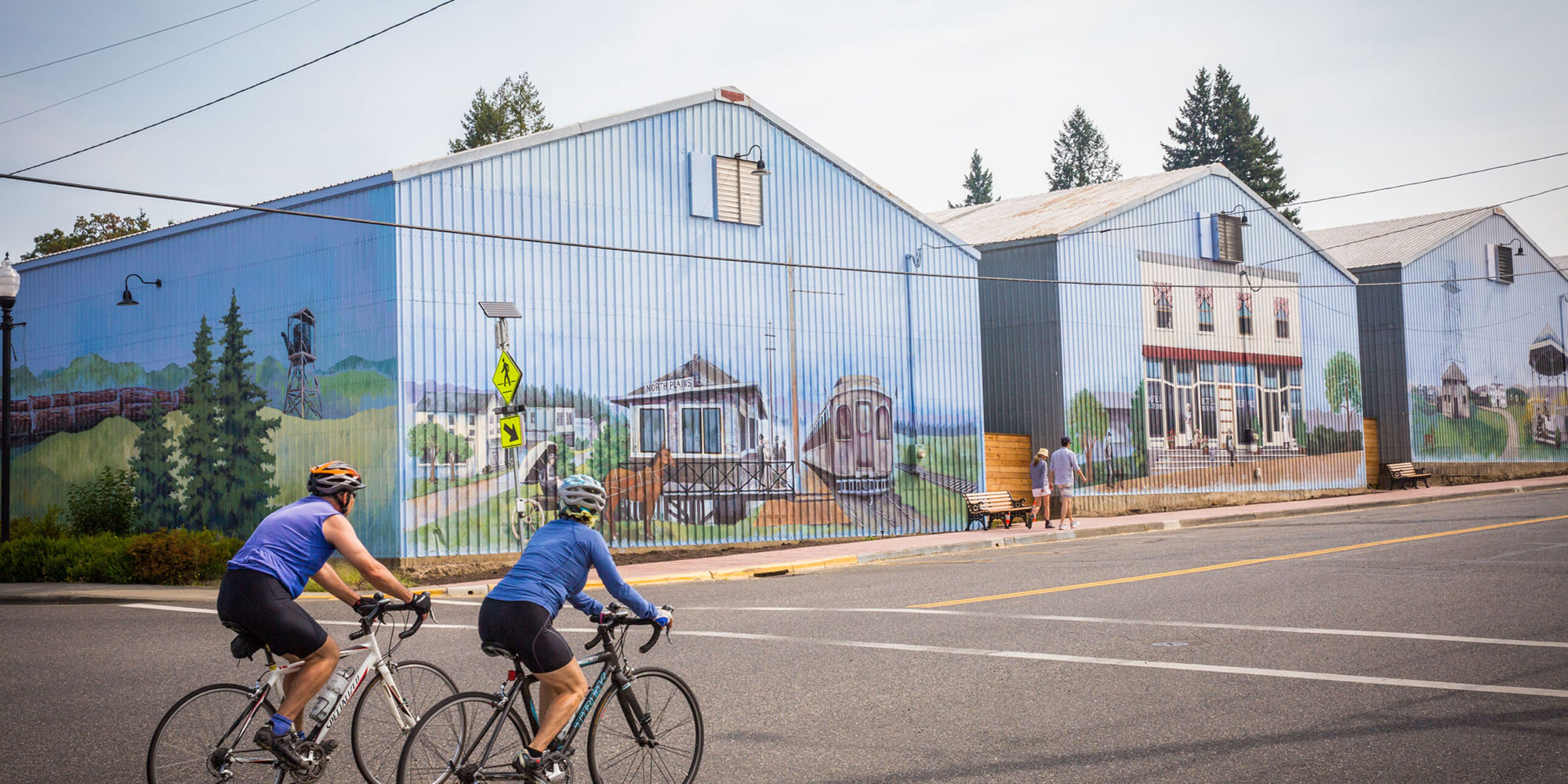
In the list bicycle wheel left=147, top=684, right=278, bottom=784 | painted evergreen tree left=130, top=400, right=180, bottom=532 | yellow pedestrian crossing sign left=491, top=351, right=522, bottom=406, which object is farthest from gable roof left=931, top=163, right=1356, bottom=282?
bicycle wheel left=147, top=684, right=278, bottom=784

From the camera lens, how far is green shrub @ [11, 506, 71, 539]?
74.1 ft

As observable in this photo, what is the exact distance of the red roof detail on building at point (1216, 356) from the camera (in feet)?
110

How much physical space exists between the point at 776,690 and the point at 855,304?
59.4ft

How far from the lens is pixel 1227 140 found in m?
80.1

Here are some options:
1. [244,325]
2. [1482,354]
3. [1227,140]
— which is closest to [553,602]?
[244,325]

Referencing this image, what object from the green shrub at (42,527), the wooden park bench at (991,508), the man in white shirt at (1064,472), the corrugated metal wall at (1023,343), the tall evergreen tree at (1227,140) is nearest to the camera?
the green shrub at (42,527)

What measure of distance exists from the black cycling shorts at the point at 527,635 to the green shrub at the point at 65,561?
52.6ft

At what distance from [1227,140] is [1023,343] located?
5546 centimetres

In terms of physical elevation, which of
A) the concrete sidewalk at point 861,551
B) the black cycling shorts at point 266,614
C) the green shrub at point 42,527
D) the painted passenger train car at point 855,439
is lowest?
the concrete sidewalk at point 861,551

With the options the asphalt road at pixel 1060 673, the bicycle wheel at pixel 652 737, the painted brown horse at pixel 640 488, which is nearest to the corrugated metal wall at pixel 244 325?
the painted brown horse at pixel 640 488

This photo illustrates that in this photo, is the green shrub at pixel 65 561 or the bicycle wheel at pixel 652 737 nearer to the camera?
the bicycle wheel at pixel 652 737

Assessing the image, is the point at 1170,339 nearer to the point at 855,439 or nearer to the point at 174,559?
the point at 855,439

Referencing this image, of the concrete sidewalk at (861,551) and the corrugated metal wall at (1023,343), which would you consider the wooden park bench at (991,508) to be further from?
the corrugated metal wall at (1023,343)

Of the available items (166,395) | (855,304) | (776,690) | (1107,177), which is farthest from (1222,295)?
(1107,177)
